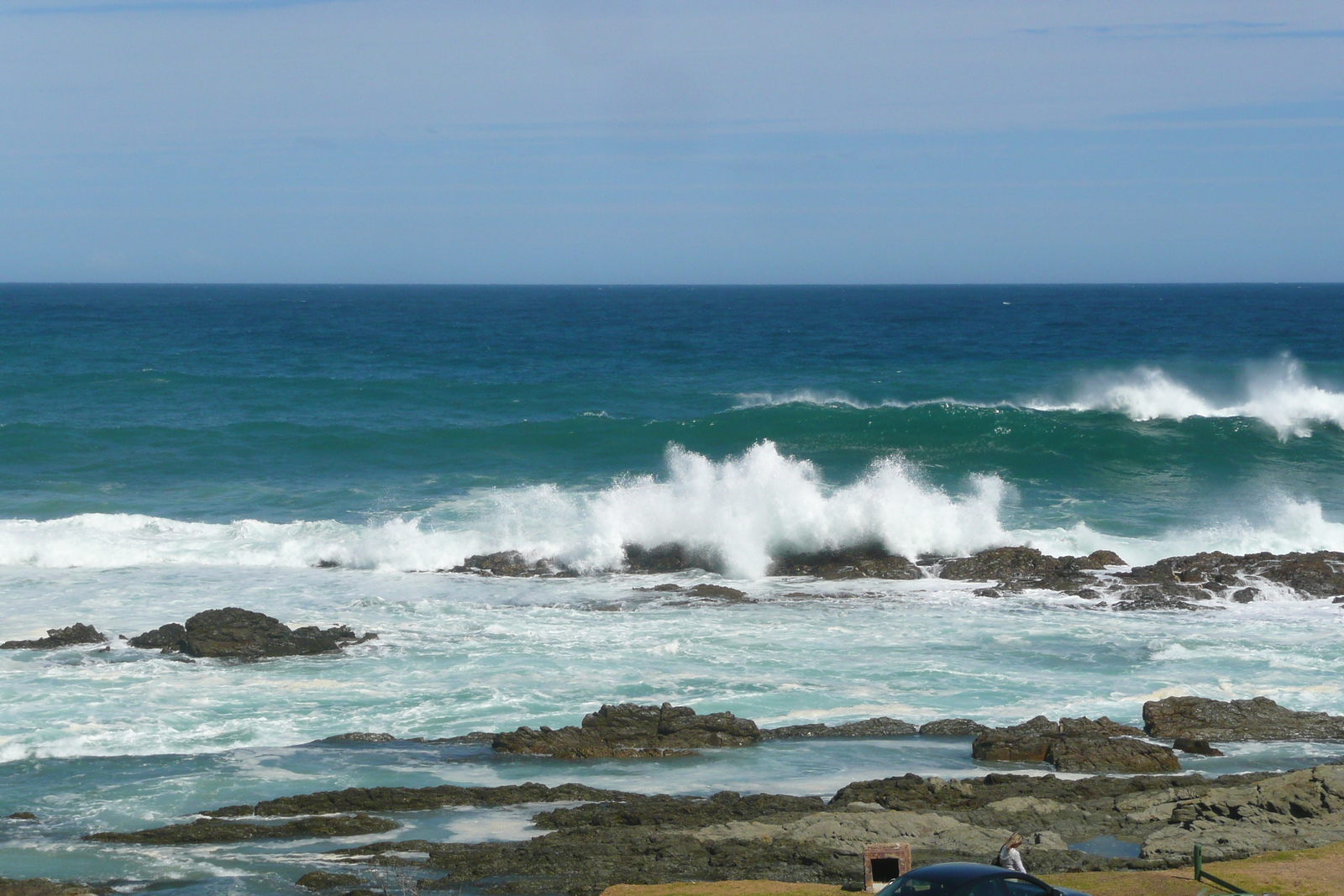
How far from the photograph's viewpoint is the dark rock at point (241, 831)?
12.5 m

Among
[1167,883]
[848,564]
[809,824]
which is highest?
[848,564]

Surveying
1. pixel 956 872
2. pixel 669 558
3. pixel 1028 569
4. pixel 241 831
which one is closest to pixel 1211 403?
pixel 1028 569

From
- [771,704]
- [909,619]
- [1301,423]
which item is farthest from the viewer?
[1301,423]

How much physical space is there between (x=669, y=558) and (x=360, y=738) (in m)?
11.1

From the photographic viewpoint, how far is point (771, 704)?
17.3 m

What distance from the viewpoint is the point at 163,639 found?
1958 centimetres

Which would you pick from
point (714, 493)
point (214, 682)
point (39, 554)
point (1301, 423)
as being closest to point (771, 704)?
point (214, 682)

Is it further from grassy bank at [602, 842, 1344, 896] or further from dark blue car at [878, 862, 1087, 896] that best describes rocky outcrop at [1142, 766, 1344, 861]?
dark blue car at [878, 862, 1087, 896]

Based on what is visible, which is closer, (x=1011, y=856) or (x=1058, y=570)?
(x=1011, y=856)

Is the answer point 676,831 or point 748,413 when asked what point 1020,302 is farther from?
point 676,831

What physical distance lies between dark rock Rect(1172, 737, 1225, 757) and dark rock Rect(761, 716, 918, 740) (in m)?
3.14

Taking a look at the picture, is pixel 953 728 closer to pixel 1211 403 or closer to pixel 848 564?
pixel 848 564

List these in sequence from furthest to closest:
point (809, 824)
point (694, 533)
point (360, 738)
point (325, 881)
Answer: point (694, 533) < point (360, 738) < point (809, 824) < point (325, 881)

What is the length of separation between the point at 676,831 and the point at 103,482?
1042 inches
